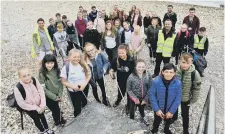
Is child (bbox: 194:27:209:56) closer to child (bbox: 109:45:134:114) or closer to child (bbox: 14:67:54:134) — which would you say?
child (bbox: 109:45:134:114)

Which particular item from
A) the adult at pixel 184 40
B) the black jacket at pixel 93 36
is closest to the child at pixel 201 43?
the adult at pixel 184 40

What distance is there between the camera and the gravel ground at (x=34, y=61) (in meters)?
6.71

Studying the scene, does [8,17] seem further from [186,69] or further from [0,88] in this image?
[186,69]

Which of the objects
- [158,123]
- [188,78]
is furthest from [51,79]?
[188,78]

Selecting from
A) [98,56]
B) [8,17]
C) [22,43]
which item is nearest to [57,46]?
[98,56]

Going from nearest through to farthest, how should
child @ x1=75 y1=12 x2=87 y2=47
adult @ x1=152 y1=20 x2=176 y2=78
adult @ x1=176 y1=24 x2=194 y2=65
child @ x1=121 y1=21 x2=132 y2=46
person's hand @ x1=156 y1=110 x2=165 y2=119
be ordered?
person's hand @ x1=156 y1=110 x2=165 y2=119, adult @ x1=152 y1=20 x2=176 y2=78, adult @ x1=176 y1=24 x2=194 y2=65, child @ x1=121 y1=21 x2=132 y2=46, child @ x1=75 y1=12 x2=87 y2=47

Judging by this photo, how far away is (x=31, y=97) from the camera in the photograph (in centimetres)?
497

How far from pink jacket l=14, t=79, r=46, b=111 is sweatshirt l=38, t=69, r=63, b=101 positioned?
0.30 metres

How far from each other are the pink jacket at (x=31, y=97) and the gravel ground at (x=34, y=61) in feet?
4.54

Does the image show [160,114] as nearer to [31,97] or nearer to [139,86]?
[139,86]

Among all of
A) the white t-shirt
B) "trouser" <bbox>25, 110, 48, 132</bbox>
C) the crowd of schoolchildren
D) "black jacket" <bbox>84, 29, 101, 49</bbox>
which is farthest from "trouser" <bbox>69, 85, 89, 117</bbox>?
"black jacket" <bbox>84, 29, 101, 49</bbox>

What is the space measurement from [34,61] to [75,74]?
5.38m

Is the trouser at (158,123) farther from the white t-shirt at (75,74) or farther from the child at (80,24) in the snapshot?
Result: the child at (80,24)

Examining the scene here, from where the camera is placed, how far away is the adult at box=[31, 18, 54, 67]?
799cm
